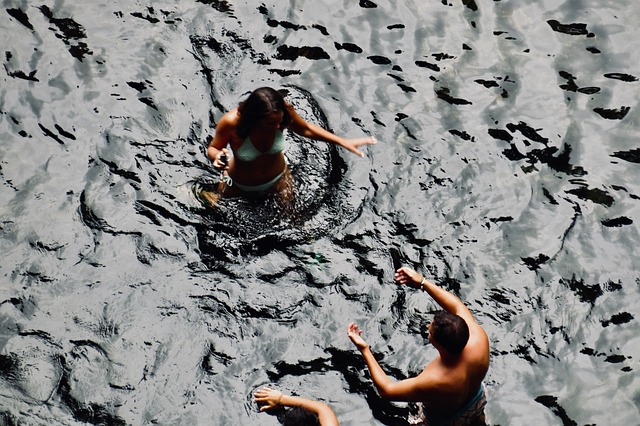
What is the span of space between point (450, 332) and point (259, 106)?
3.25 meters

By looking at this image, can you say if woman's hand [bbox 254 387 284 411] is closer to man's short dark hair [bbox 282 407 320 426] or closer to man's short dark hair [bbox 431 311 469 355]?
man's short dark hair [bbox 282 407 320 426]

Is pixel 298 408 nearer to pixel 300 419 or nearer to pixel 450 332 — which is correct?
pixel 300 419

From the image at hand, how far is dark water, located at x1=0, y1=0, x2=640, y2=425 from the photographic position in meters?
8.16

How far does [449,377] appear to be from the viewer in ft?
23.1

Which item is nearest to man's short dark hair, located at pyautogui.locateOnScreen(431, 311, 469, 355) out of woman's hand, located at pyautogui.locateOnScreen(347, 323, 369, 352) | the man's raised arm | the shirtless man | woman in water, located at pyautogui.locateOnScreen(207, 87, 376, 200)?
the shirtless man

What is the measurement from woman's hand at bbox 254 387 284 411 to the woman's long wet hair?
9.35 feet

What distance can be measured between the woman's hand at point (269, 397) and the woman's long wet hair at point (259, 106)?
2.85m

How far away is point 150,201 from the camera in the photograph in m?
9.75

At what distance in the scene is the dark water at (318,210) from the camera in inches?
321

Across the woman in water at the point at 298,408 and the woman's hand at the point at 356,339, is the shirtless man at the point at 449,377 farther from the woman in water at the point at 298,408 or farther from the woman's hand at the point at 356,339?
the woman in water at the point at 298,408

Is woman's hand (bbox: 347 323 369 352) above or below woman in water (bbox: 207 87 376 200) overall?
below

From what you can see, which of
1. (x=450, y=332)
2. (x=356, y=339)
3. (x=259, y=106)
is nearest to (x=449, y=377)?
(x=450, y=332)

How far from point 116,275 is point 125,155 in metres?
1.89

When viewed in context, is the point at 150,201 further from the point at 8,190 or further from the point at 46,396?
the point at 46,396
